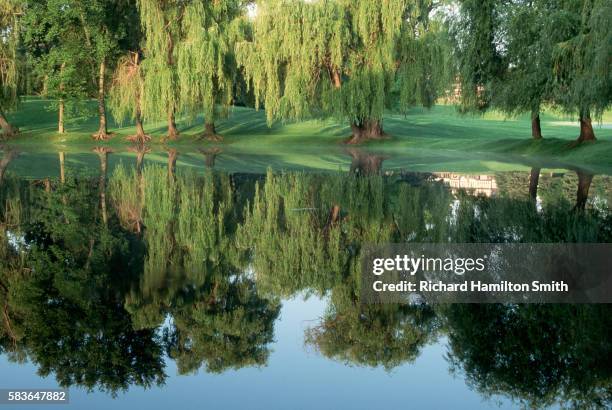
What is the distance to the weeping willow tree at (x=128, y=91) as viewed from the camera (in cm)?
3738

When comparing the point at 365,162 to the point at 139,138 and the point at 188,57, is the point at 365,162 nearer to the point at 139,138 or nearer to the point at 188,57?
the point at 188,57

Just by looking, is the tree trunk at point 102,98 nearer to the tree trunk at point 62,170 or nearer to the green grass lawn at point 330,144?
the green grass lawn at point 330,144

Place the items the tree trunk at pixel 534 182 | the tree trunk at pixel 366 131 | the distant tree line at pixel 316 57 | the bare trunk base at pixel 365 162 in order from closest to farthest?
the tree trunk at pixel 534 182
the bare trunk base at pixel 365 162
the distant tree line at pixel 316 57
the tree trunk at pixel 366 131

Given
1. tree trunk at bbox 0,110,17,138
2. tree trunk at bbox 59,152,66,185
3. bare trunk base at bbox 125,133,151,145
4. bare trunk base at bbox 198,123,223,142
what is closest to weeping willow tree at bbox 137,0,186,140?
bare trunk base at bbox 125,133,151,145

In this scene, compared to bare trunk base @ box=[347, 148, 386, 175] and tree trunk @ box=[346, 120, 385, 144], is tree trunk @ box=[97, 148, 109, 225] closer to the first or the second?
bare trunk base @ box=[347, 148, 386, 175]

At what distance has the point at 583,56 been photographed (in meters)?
21.5

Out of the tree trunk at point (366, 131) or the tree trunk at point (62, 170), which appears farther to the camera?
the tree trunk at point (366, 131)

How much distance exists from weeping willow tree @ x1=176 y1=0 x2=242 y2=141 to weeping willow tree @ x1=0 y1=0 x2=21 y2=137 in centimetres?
Result: 893

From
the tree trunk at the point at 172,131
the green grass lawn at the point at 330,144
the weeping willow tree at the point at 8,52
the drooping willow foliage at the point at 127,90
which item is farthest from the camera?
the tree trunk at the point at 172,131

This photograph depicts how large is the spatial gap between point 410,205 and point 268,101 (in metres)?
22.3

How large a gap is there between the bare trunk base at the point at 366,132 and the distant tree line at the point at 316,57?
0.09 metres

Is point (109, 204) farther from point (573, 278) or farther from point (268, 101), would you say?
point (268, 101)

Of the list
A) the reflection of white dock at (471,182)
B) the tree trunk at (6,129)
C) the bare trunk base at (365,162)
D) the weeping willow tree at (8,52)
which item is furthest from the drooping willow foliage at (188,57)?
the reflection of white dock at (471,182)

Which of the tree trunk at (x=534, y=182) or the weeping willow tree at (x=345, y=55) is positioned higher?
the weeping willow tree at (x=345, y=55)
